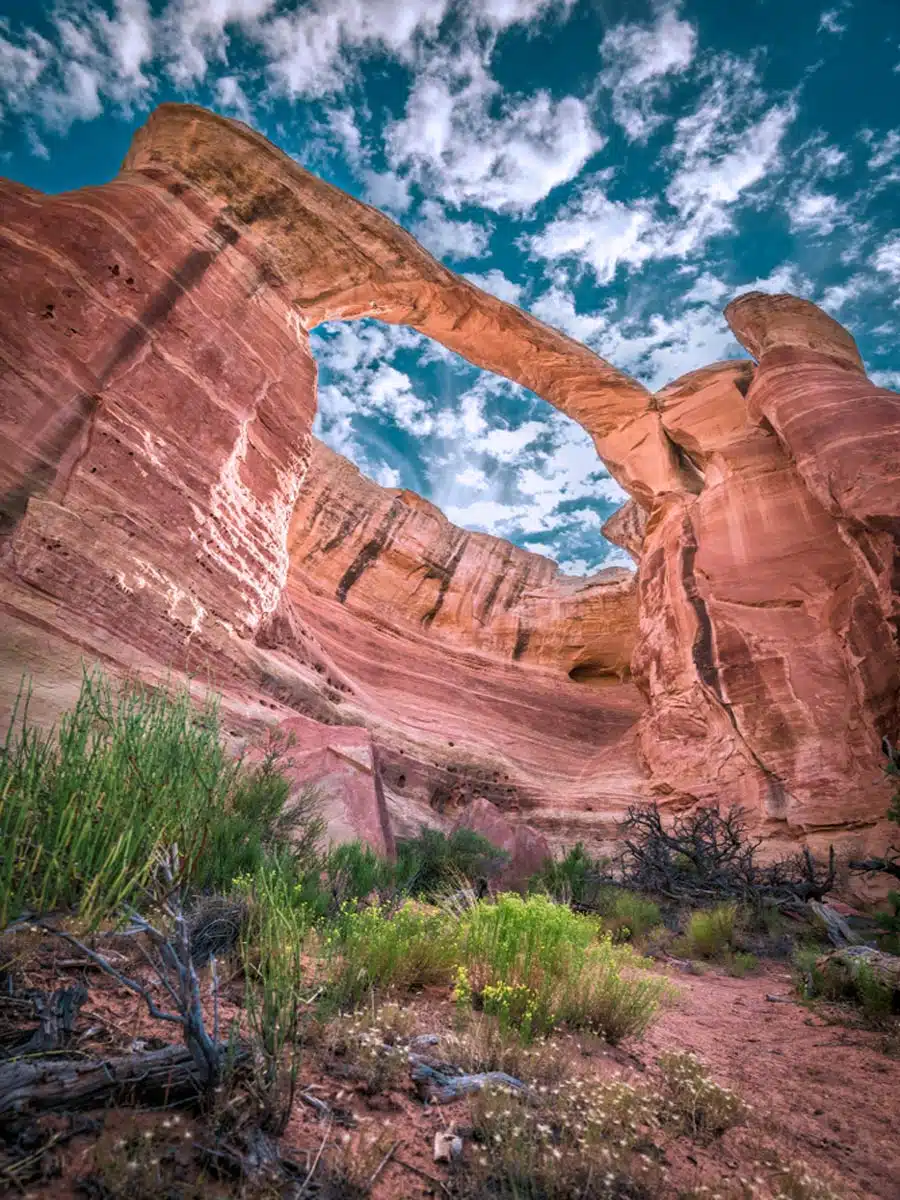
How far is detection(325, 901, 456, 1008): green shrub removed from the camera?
266 cm

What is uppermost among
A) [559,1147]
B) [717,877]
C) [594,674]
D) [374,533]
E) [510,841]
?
[374,533]

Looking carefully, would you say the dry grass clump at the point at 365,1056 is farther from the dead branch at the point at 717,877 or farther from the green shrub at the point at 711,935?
the dead branch at the point at 717,877

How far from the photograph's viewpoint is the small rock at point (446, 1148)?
5.67 feet

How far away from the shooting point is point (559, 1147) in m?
1.73

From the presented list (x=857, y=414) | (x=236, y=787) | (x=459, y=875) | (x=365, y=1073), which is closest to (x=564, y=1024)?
(x=365, y=1073)

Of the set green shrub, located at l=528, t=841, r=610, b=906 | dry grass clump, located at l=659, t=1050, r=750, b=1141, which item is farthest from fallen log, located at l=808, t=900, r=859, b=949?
dry grass clump, located at l=659, t=1050, r=750, b=1141

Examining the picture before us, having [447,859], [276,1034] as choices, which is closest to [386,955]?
[276,1034]

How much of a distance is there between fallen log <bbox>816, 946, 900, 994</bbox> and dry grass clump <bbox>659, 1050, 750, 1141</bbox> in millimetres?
2439

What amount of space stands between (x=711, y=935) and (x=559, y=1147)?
5.68 meters

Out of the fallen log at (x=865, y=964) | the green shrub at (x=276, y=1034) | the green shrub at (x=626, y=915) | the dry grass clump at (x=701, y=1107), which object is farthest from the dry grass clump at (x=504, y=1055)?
the green shrub at (x=626, y=915)

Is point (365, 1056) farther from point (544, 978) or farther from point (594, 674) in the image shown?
point (594, 674)

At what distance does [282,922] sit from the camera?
7.43 feet

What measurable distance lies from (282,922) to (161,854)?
3.28 ft

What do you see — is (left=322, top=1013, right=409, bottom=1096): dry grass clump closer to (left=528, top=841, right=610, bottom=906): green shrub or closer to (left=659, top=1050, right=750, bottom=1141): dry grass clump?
(left=659, top=1050, right=750, bottom=1141): dry grass clump
